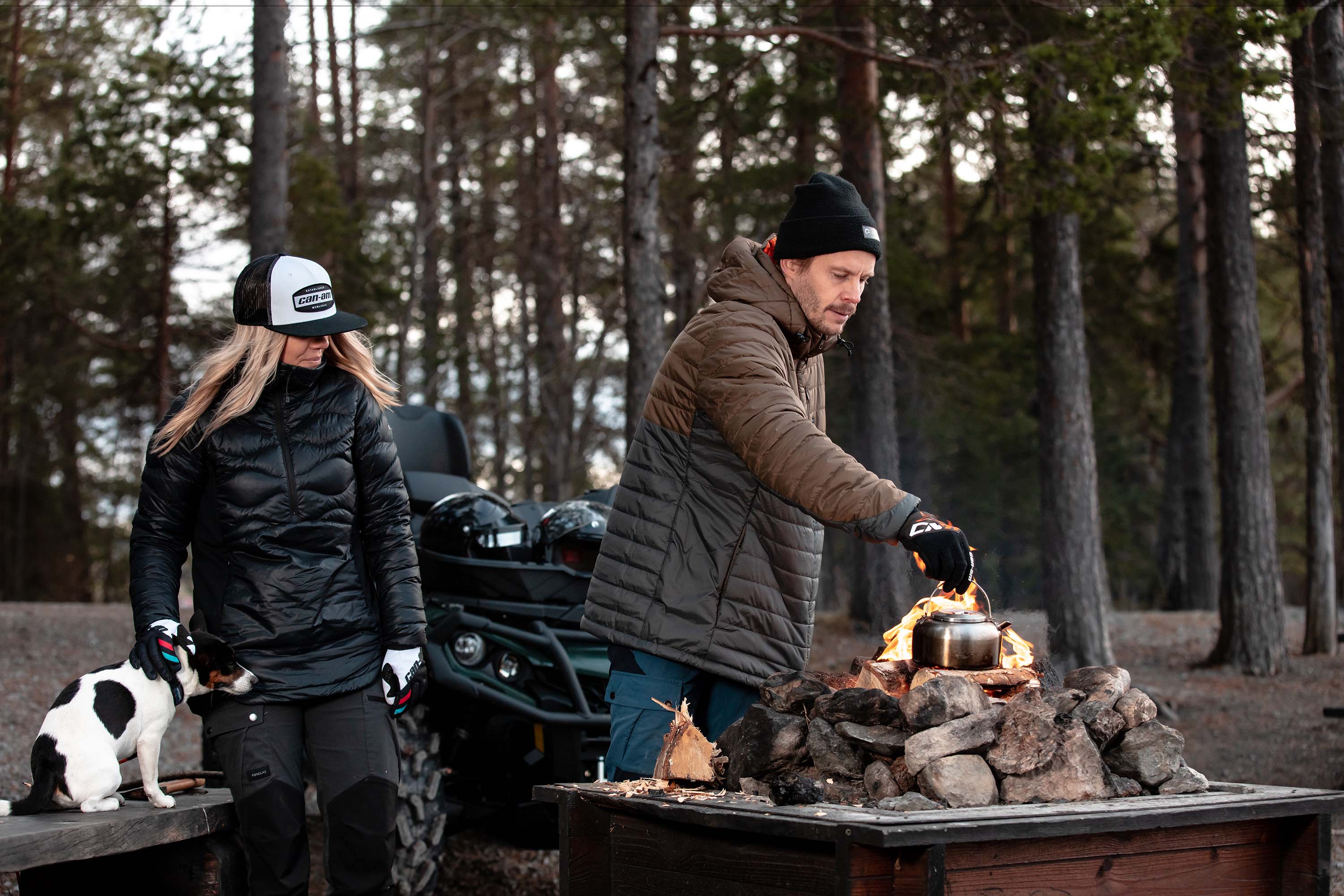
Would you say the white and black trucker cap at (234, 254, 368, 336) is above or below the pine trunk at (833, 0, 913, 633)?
below

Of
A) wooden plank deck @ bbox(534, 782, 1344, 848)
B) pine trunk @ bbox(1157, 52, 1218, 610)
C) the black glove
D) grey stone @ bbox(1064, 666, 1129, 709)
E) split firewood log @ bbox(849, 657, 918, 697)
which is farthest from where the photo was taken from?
pine trunk @ bbox(1157, 52, 1218, 610)

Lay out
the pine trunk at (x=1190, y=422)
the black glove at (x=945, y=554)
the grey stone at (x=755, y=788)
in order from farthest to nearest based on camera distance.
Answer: the pine trunk at (x=1190, y=422) < the grey stone at (x=755, y=788) < the black glove at (x=945, y=554)

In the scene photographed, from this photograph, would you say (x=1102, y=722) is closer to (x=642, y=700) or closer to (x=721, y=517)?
(x=721, y=517)

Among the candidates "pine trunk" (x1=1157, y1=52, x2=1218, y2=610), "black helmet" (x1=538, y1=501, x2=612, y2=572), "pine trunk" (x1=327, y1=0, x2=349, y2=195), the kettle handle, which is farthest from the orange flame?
"pine trunk" (x1=327, y1=0, x2=349, y2=195)

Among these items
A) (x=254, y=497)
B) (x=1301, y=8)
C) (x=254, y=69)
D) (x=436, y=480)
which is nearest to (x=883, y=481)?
(x=254, y=497)

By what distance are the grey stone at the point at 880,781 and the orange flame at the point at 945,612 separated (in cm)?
46

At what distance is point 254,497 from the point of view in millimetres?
3744

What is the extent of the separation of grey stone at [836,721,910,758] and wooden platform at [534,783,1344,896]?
269mm

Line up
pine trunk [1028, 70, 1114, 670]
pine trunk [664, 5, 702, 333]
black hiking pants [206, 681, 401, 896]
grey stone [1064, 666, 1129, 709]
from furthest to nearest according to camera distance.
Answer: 1. pine trunk [664, 5, 702, 333]
2. pine trunk [1028, 70, 1114, 670]
3. black hiking pants [206, 681, 401, 896]
4. grey stone [1064, 666, 1129, 709]

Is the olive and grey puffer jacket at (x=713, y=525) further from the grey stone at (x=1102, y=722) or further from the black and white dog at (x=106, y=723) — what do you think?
the black and white dog at (x=106, y=723)

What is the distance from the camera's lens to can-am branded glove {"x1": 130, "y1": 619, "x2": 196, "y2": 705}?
141 inches

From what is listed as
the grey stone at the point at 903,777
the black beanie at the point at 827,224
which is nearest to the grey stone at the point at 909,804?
the grey stone at the point at 903,777

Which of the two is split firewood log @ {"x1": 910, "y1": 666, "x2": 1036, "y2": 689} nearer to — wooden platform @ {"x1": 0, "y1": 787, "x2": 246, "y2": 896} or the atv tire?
wooden platform @ {"x1": 0, "y1": 787, "x2": 246, "y2": 896}

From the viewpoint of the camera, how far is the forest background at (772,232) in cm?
1178
